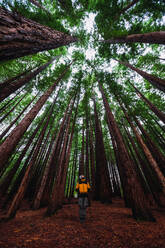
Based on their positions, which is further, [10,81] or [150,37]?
[10,81]

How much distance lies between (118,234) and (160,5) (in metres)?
9.78

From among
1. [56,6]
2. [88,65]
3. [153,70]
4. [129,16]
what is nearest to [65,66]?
[88,65]

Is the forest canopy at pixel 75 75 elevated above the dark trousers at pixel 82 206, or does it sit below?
above

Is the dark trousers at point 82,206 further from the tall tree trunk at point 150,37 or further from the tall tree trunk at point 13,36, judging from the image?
the tall tree trunk at point 150,37

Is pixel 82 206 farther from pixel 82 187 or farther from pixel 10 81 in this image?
pixel 10 81

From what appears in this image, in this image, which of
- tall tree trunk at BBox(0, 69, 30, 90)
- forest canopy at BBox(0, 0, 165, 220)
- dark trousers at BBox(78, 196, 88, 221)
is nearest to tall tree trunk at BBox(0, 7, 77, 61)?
forest canopy at BBox(0, 0, 165, 220)

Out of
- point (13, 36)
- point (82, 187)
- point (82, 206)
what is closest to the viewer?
point (13, 36)

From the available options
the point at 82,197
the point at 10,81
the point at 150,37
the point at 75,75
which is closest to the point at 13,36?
the point at 82,197

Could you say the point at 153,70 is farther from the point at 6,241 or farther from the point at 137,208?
the point at 6,241

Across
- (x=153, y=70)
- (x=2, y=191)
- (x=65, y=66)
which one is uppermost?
(x=65, y=66)

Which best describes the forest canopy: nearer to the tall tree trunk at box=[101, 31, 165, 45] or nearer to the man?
the tall tree trunk at box=[101, 31, 165, 45]

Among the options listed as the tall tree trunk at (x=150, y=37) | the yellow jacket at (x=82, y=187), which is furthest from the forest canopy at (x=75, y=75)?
the yellow jacket at (x=82, y=187)

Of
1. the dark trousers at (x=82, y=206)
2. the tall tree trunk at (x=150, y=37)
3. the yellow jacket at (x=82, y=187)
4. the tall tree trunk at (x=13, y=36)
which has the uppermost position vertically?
the tall tree trunk at (x=150, y=37)

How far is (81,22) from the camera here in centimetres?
755
